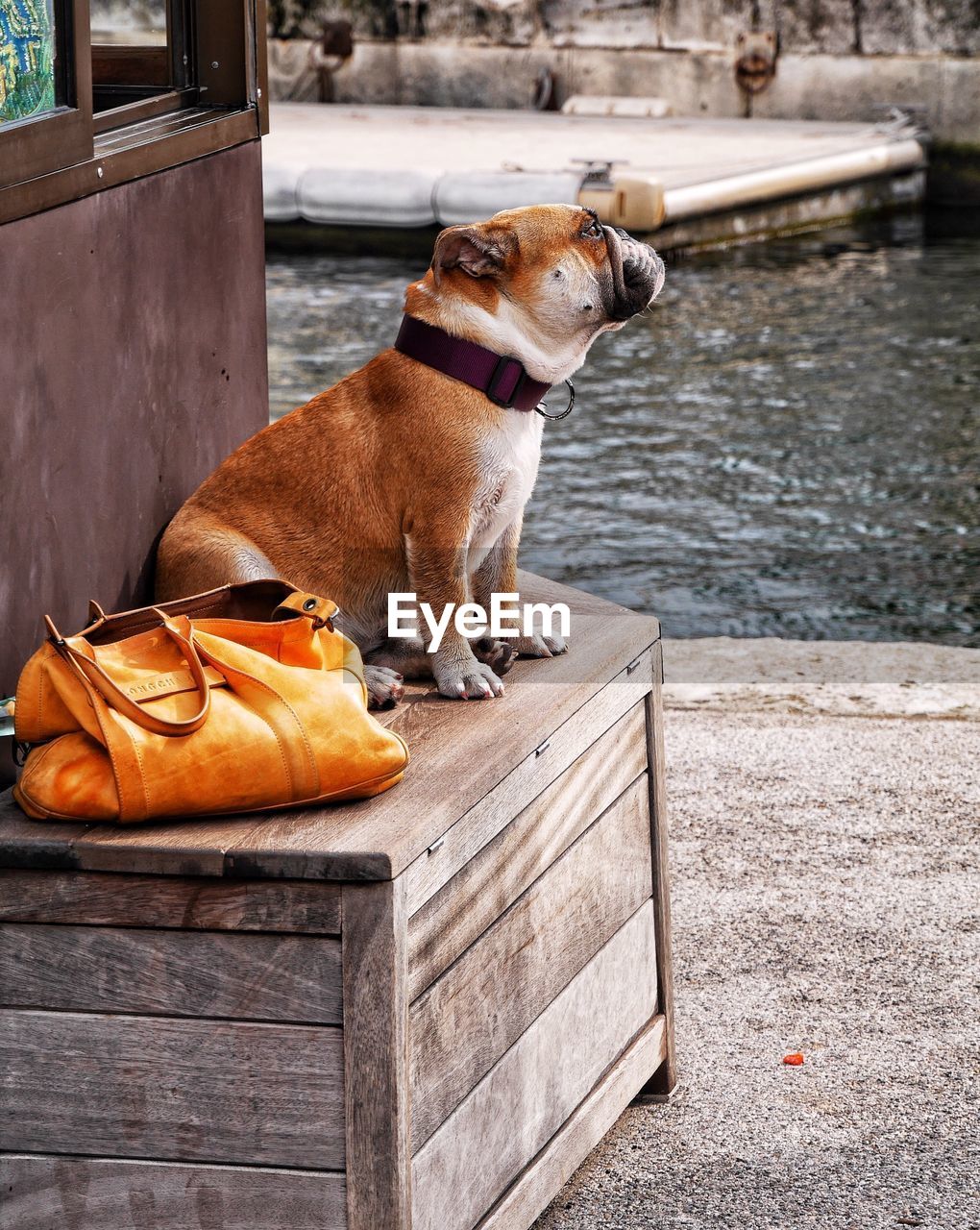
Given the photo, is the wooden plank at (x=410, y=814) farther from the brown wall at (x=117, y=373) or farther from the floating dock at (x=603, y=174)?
the floating dock at (x=603, y=174)

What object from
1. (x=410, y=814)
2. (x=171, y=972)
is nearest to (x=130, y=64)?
(x=410, y=814)

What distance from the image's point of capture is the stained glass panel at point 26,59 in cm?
290

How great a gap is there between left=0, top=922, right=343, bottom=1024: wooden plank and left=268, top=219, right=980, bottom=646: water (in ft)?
18.2

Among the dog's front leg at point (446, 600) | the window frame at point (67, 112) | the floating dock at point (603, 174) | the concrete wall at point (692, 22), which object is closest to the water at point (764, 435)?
the floating dock at point (603, 174)

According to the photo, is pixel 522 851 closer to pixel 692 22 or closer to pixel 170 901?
pixel 170 901

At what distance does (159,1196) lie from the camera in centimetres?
255

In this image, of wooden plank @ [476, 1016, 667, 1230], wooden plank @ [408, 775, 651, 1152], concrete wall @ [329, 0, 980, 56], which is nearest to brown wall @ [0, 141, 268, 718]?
wooden plank @ [408, 775, 651, 1152]

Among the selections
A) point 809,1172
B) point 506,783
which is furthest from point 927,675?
point 506,783

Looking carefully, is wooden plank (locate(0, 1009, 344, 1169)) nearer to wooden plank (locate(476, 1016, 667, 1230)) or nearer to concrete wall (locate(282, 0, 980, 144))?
wooden plank (locate(476, 1016, 667, 1230))

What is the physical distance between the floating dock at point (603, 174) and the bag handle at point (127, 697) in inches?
506

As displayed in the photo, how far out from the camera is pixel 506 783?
9.18ft

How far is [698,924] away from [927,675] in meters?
2.05

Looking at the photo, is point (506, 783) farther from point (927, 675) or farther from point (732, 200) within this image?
point (732, 200)

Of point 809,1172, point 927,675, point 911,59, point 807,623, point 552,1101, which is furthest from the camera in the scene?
point 911,59
